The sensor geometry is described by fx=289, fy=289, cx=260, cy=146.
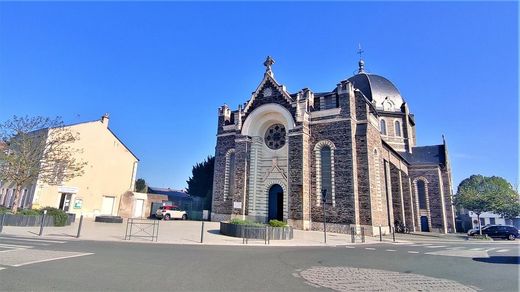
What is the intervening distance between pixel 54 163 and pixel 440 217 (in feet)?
128

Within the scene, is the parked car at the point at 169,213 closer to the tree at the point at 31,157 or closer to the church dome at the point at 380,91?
the tree at the point at 31,157

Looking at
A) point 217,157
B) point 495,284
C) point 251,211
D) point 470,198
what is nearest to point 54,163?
point 217,157

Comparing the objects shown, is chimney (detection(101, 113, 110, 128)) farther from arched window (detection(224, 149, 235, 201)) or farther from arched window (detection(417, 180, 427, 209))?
arched window (detection(417, 180, 427, 209))

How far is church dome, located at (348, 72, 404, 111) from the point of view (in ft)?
129

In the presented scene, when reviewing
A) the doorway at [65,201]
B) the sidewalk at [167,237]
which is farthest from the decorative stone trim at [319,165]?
the doorway at [65,201]

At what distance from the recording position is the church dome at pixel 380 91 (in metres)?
39.5

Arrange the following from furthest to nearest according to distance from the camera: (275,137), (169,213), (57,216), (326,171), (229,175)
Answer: (169,213) → (229,175) → (275,137) → (326,171) → (57,216)

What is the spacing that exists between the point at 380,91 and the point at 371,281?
38419 millimetres

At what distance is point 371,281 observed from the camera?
6.66 m

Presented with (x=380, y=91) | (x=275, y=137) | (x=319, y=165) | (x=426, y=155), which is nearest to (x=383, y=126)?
(x=380, y=91)

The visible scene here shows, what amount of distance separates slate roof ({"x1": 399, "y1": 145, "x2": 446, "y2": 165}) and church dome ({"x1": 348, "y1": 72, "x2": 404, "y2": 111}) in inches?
250

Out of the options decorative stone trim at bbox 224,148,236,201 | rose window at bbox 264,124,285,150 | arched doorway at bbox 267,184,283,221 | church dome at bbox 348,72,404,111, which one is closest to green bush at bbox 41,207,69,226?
decorative stone trim at bbox 224,148,236,201

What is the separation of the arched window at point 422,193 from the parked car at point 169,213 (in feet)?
92.1

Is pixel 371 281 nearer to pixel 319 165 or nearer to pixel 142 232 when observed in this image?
pixel 142 232
